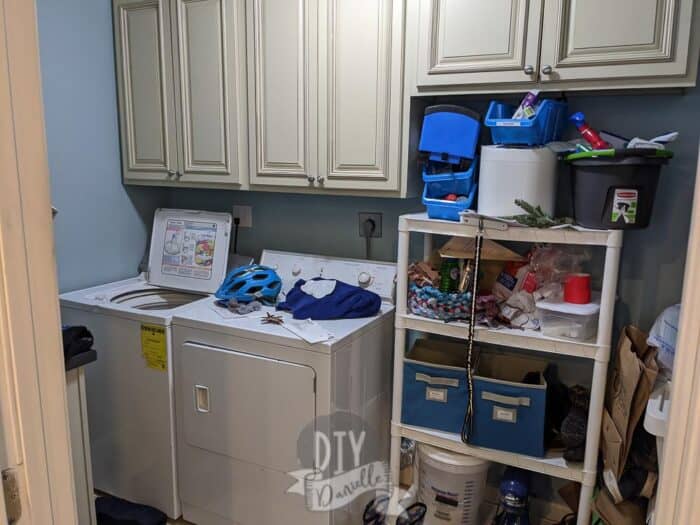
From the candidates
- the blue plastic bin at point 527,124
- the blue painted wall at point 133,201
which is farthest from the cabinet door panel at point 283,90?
the blue plastic bin at point 527,124

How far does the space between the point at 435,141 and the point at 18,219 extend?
1575mm

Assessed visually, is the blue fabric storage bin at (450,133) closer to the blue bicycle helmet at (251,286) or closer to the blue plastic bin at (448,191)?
the blue plastic bin at (448,191)

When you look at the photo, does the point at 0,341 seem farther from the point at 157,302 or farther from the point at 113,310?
the point at 157,302

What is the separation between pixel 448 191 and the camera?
2037 millimetres

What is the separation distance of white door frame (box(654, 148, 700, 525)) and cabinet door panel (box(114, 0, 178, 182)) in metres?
2.33

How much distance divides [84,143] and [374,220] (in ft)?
4.70

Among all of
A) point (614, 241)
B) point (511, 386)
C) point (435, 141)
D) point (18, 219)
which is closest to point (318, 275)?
point (435, 141)

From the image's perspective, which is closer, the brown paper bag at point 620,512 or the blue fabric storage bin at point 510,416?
the brown paper bag at point 620,512

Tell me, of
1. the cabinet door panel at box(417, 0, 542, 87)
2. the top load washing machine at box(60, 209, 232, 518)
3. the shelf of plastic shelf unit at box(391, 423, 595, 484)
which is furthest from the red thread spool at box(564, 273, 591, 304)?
the top load washing machine at box(60, 209, 232, 518)

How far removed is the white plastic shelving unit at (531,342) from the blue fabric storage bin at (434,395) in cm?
3

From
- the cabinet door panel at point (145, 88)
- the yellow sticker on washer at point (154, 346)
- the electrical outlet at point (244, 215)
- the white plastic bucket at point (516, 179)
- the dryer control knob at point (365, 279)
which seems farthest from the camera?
the electrical outlet at point (244, 215)

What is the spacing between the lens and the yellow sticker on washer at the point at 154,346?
2158 millimetres

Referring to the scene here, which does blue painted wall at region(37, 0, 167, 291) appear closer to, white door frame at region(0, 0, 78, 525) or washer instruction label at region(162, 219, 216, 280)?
washer instruction label at region(162, 219, 216, 280)

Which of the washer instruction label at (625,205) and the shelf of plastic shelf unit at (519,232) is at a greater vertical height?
the washer instruction label at (625,205)
